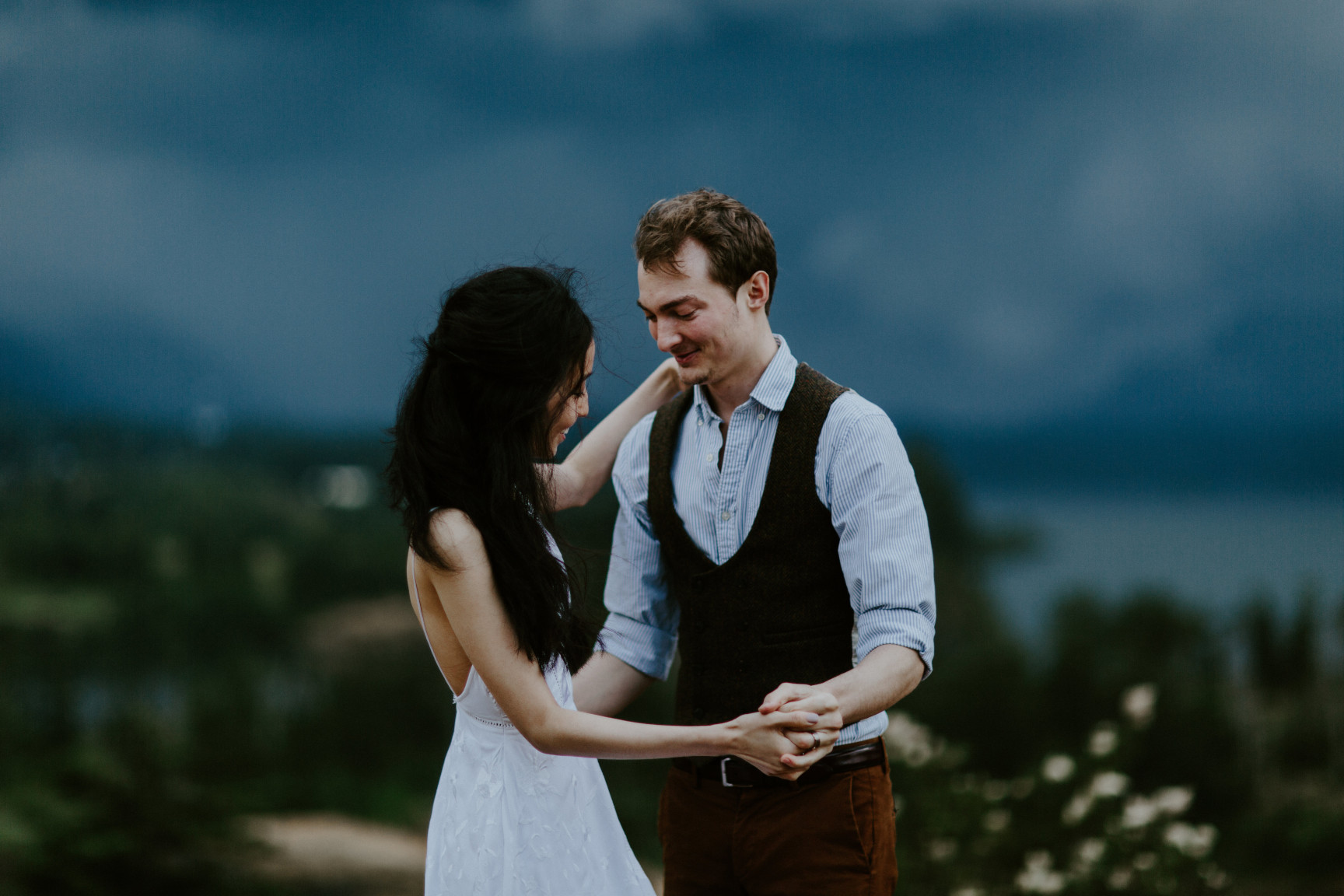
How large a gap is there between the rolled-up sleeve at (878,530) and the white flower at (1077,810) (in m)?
1.88

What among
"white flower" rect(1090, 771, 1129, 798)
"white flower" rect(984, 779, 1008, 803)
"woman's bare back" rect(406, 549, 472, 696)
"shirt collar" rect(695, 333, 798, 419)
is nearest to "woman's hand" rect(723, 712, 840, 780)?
"woman's bare back" rect(406, 549, 472, 696)

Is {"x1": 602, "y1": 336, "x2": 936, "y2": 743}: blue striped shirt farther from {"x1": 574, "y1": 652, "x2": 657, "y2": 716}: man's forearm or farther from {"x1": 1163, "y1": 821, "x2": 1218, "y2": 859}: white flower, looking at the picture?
{"x1": 1163, "y1": 821, "x2": 1218, "y2": 859}: white flower

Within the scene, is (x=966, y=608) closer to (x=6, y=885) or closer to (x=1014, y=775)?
(x=1014, y=775)

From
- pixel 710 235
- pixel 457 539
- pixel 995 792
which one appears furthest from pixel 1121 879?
pixel 457 539

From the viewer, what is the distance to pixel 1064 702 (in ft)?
14.1

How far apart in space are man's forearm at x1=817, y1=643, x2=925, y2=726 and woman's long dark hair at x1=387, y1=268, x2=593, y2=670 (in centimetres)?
46

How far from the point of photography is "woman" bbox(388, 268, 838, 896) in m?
1.61

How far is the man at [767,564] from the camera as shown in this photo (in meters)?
1.81

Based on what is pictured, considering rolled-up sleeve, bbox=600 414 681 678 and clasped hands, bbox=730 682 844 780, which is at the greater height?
rolled-up sleeve, bbox=600 414 681 678

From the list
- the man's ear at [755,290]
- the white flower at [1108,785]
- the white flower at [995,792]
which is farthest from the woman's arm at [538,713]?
the white flower at [995,792]

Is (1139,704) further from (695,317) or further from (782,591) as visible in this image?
(695,317)

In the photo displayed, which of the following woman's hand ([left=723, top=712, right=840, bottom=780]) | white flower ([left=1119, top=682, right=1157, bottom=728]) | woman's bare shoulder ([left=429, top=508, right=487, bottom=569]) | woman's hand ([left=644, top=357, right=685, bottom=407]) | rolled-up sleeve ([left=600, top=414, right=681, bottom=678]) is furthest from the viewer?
white flower ([left=1119, top=682, right=1157, bottom=728])

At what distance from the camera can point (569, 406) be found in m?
1.73

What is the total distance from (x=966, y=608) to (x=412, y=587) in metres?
3.25
